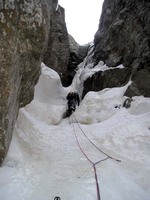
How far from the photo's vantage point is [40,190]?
3.81m

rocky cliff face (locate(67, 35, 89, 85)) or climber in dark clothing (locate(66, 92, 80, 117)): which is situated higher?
climber in dark clothing (locate(66, 92, 80, 117))

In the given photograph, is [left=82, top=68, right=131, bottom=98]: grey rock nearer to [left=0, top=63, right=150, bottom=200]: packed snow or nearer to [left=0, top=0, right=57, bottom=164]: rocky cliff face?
[left=0, top=63, right=150, bottom=200]: packed snow

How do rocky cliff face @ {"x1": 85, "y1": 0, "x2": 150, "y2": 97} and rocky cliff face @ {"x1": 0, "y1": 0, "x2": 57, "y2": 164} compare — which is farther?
rocky cliff face @ {"x1": 85, "y1": 0, "x2": 150, "y2": 97}

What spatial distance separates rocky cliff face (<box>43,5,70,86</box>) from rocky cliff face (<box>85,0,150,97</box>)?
5099 mm

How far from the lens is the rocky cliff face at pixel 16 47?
4.21 meters

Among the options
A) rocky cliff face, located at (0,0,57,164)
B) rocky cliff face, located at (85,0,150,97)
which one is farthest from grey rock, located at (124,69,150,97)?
rocky cliff face, located at (0,0,57,164)

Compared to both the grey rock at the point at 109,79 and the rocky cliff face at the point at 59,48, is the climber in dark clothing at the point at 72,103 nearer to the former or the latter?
the grey rock at the point at 109,79

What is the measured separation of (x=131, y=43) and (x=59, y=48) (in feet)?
35.6

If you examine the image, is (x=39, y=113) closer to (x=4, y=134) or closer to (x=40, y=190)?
(x=4, y=134)

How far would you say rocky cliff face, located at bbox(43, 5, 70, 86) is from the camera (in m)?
22.5

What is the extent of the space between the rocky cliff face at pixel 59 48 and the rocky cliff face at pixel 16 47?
16.5m

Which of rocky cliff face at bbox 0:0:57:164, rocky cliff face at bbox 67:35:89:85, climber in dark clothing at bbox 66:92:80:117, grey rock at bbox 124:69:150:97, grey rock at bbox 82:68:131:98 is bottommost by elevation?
rocky cliff face at bbox 67:35:89:85

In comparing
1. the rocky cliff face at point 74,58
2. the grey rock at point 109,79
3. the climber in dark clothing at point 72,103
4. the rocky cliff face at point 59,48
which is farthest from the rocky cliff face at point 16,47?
the rocky cliff face at point 74,58

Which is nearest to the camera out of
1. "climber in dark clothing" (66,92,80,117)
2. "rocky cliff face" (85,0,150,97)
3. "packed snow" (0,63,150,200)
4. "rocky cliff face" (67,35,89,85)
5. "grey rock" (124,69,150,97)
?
"packed snow" (0,63,150,200)
